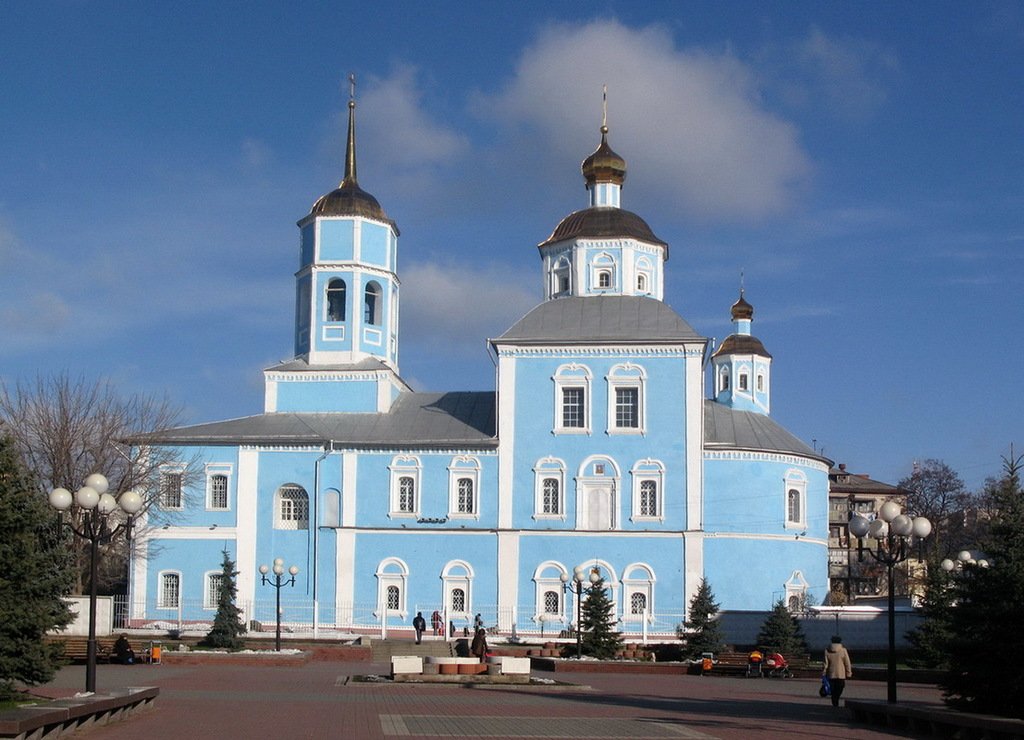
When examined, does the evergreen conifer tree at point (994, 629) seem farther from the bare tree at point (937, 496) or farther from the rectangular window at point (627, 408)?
the bare tree at point (937, 496)

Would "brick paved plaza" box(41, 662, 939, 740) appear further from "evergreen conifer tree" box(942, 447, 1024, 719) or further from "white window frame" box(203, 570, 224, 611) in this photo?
"white window frame" box(203, 570, 224, 611)

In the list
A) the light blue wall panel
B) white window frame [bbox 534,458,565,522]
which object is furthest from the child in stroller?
the light blue wall panel

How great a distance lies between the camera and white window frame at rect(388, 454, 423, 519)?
147ft

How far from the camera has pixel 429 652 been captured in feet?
120

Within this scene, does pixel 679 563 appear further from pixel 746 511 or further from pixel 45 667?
pixel 45 667

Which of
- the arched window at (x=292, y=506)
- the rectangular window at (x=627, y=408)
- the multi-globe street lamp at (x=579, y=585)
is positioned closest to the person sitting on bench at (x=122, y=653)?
the multi-globe street lamp at (x=579, y=585)

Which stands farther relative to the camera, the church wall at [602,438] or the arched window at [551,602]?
the church wall at [602,438]

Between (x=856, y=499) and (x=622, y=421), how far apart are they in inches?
1959

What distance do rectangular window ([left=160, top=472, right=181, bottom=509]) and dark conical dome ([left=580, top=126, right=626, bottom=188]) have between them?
1733cm

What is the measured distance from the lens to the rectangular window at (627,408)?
44.2m

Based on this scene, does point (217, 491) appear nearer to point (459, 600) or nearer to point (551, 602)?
point (459, 600)

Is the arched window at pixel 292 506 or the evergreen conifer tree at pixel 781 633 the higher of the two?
Result: the arched window at pixel 292 506

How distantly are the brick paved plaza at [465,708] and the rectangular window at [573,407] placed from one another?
16731 mm

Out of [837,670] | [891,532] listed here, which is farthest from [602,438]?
[891,532]
